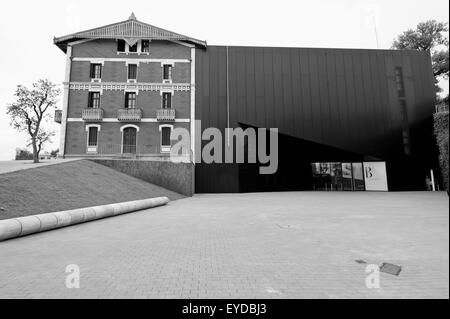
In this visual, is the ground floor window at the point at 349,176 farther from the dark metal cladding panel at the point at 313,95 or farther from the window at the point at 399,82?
the window at the point at 399,82

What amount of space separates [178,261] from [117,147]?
21.5 m

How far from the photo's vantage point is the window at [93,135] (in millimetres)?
24141

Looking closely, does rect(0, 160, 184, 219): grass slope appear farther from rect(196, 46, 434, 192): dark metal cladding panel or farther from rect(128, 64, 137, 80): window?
rect(128, 64, 137, 80): window

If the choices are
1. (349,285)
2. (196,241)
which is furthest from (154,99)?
(349,285)

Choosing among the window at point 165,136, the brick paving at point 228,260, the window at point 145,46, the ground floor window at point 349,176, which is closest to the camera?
the brick paving at point 228,260

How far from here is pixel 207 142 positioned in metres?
24.6

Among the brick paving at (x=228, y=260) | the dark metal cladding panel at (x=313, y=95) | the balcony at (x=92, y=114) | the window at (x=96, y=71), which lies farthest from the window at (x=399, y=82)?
the window at (x=96, y=71)

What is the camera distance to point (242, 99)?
2450 cm

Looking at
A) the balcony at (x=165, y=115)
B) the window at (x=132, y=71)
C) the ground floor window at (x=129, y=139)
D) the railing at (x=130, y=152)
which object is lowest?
the railing at (x=130, y=152)

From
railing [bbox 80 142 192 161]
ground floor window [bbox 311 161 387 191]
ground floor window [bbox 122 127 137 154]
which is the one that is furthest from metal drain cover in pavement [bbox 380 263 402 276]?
ground floor window [bbox 311 161 387 191]

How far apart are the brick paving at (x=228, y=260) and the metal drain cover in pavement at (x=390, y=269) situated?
93 millimetres

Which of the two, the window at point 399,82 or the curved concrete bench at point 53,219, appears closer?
the curved concrete bench at point 53,219

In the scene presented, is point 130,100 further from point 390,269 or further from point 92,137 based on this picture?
point 390,269

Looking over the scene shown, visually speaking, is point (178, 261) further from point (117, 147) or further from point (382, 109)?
point (382, 109)
